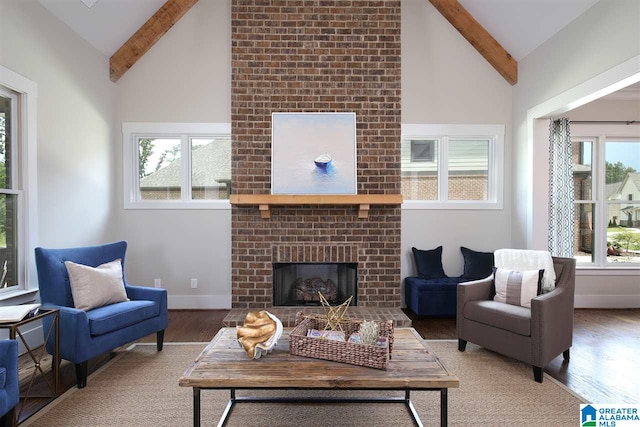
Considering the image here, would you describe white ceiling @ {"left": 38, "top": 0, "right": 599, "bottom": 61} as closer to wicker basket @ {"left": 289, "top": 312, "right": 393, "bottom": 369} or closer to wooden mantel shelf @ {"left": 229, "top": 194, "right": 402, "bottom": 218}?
wooden mantel shelf @ {"left": 229, "top": 194, "right": 402, "bottom": 218}

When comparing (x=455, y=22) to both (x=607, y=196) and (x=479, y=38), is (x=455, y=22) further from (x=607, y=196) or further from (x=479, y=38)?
(x=607, y=196)

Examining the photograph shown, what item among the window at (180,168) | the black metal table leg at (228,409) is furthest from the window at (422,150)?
the black metal table leg at (228,409)

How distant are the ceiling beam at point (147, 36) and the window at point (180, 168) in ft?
2.68

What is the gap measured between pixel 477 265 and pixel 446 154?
1.44 meters

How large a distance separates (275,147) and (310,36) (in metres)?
1.36

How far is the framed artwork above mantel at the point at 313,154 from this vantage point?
4.10m

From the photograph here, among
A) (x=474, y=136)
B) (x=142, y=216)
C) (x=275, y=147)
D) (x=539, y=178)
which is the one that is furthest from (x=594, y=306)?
(x=142, y=216)

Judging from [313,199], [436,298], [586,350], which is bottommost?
[586,350]

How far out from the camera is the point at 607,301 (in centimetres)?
453

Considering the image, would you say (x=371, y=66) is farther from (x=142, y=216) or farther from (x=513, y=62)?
(x=142, y=216)

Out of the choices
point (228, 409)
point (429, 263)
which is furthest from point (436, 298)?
point (228, 409)

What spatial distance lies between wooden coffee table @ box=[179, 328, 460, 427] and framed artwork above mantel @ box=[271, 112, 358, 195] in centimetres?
226

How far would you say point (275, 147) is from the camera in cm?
416

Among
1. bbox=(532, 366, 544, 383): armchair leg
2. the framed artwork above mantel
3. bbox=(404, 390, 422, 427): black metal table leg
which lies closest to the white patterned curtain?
bbox=(532, 366, 544, 383): armchair leg
